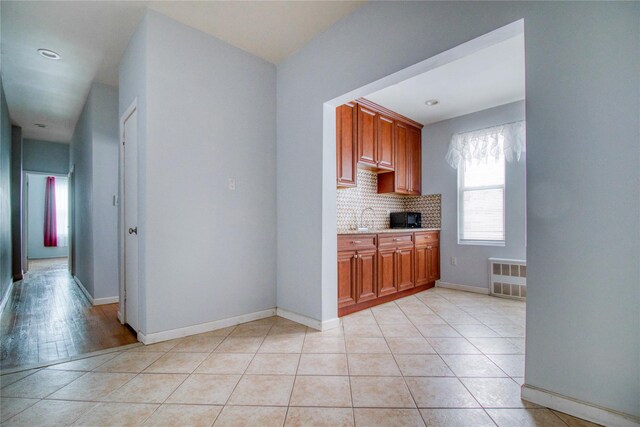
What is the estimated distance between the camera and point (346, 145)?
3.65 m

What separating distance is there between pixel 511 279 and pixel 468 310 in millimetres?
1027

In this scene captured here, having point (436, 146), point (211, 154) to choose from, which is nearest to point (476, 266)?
point (436, 146)

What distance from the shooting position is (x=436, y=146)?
4926 millimetres

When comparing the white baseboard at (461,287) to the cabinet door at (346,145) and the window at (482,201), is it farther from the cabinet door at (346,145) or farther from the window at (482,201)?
the cabinet door at (346,145)

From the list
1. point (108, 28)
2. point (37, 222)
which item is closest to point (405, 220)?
point (108, 28)

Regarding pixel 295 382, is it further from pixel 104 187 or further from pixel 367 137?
pixel 104 187

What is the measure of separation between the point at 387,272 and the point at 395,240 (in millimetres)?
428

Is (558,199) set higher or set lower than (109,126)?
lower

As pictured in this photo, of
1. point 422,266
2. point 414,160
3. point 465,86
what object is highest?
point 465,86

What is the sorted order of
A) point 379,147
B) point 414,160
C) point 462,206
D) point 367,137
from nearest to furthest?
point 367,137 → point 379,147 → point 462,206 → point 414,160

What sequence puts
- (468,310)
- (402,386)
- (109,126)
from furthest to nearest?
(109,126), (468,310), (402,386)

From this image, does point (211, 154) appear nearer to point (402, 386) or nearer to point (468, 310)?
point (402, 386)

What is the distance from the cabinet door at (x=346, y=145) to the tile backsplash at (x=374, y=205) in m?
0.44

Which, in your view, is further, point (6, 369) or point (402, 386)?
point (6, 369)
